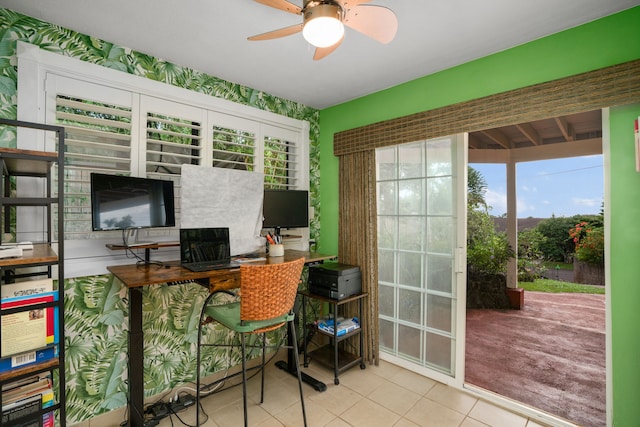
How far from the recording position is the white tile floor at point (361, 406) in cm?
207

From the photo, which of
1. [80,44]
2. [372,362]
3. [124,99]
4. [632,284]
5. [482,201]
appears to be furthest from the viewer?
[482,201]

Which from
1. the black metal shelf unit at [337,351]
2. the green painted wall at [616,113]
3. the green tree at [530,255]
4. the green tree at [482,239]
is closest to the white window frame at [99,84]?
the black metal shelf unit at [337,351]

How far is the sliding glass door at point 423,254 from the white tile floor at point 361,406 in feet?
0.79

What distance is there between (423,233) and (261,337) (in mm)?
1851

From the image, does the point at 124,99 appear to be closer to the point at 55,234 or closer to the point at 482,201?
the point at 55,234

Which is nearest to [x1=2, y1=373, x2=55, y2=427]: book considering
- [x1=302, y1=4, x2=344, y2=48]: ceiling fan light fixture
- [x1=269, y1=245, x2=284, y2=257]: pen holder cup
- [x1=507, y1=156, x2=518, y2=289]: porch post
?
[x1=269, y1=245, x2=284, y2=257]: pen holder cup

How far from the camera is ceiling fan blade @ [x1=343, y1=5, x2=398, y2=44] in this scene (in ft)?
4.61

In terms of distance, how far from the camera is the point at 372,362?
2.88 metres

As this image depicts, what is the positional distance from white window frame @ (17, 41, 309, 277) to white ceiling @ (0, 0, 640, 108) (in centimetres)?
22

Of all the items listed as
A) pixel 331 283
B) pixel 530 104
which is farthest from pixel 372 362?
pixel 530 104

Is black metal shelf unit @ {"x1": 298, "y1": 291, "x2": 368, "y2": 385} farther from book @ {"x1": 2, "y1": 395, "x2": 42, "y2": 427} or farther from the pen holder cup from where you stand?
book @ {"x1": 2, "y1": 395, "x2": 42, "y2": 427}

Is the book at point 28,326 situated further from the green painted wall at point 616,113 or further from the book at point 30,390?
the green painted wall at point 616,113

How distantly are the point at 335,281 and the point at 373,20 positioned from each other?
198cm

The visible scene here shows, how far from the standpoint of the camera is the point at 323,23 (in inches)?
53.4
